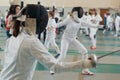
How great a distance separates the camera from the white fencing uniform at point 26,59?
2168 millimetres

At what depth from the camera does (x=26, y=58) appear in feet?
7.41

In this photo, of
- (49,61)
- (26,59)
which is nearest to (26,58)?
(26,59)

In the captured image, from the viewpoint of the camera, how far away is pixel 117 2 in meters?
27.0

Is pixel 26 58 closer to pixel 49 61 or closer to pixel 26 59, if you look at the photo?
pixel 26 59

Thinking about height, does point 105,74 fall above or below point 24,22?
below

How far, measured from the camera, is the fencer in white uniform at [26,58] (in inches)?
85.2

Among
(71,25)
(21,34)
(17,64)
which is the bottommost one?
(71,25)

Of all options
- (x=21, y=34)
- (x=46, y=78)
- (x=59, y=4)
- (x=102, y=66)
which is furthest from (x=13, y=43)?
(x=59, y=4)

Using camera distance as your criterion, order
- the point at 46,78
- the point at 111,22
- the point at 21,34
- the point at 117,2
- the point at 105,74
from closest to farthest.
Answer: the point at 21,34 < the point at 46,78 < the point at 105,74 < the point at 111,22 < the point at 117,2

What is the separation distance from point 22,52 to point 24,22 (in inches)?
10.1

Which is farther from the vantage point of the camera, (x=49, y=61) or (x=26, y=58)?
(x=26, y=58)

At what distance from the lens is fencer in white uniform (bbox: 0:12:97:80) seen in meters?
2.16

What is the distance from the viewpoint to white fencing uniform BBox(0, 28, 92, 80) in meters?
2.17

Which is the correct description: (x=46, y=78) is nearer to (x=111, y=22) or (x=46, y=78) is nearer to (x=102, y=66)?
(x=102, y=66)
